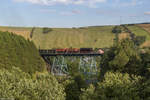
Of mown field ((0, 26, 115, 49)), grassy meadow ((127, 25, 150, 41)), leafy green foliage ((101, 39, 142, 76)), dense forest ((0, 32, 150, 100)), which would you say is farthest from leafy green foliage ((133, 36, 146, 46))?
leafy green foliage ((101, 39, 142, 76))

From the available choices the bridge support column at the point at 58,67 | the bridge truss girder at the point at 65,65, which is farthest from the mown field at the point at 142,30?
the bridge support column at the point at 58,67

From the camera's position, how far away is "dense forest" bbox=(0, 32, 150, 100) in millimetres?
31984

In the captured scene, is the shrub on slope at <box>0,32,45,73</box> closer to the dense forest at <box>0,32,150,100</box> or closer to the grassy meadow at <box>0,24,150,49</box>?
the dense forest at <box>0,32,150,100</box>

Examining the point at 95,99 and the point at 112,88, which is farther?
the point at 112,88

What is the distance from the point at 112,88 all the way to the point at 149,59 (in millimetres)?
19260

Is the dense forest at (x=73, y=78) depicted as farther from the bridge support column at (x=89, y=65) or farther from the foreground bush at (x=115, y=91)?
the bridge support column at (x=89, y=65)

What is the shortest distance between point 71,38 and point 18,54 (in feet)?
282

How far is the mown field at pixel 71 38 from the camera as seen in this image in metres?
149

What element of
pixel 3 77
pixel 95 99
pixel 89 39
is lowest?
pixel 95 99

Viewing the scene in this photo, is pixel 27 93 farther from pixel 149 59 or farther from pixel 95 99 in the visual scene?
pixel 149 59

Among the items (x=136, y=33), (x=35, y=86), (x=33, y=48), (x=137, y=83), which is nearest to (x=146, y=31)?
(x=136, y=33)

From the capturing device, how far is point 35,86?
32.3 meters

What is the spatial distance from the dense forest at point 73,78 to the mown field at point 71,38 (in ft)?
204

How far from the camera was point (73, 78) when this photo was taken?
47594mm
